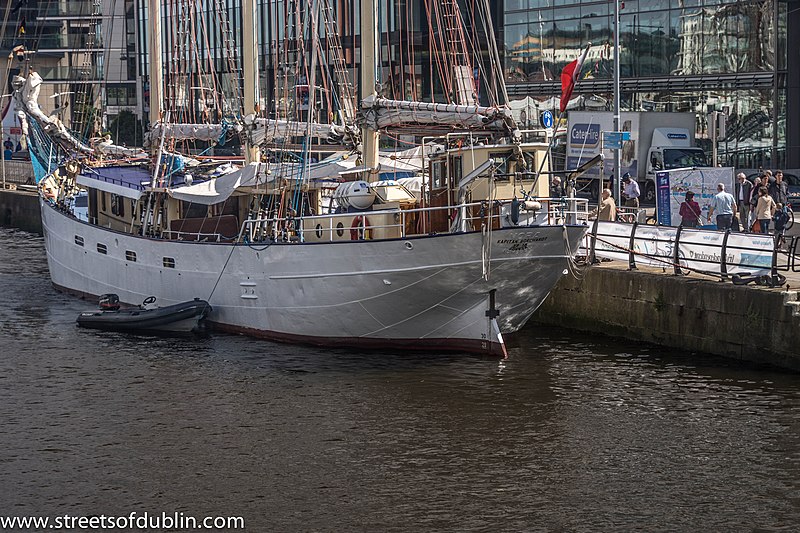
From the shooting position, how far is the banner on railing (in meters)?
27.8

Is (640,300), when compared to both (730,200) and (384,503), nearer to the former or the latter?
(730,200)

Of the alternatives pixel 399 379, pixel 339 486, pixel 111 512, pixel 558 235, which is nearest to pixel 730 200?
pixel 558 235

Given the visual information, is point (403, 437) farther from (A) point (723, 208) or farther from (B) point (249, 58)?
(B) point (249, 58)

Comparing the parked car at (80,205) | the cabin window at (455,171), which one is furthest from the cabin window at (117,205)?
the cabin window at (455,171)

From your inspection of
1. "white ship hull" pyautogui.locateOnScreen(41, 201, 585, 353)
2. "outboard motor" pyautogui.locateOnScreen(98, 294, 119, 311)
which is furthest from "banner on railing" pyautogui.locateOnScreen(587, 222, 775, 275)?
"outboard motor" pyautogui.locateOnScreen(98, 294, 119, 311)

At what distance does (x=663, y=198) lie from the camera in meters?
36.0

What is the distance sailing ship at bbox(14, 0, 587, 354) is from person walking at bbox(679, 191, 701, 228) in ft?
15.4

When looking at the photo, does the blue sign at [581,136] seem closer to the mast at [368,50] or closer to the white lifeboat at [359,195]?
the mast at [368,50]

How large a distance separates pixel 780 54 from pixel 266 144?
30.4 meters

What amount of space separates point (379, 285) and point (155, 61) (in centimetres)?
1376

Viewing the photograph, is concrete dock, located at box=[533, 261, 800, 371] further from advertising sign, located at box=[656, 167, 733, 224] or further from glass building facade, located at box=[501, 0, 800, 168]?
glass building facade, located at box=[501, 0, 800, 168]

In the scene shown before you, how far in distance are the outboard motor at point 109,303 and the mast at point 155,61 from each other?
19.2 feet

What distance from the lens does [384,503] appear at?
19.4 metres

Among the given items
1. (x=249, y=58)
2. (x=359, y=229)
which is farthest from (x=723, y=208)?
(x=249, y=58)
